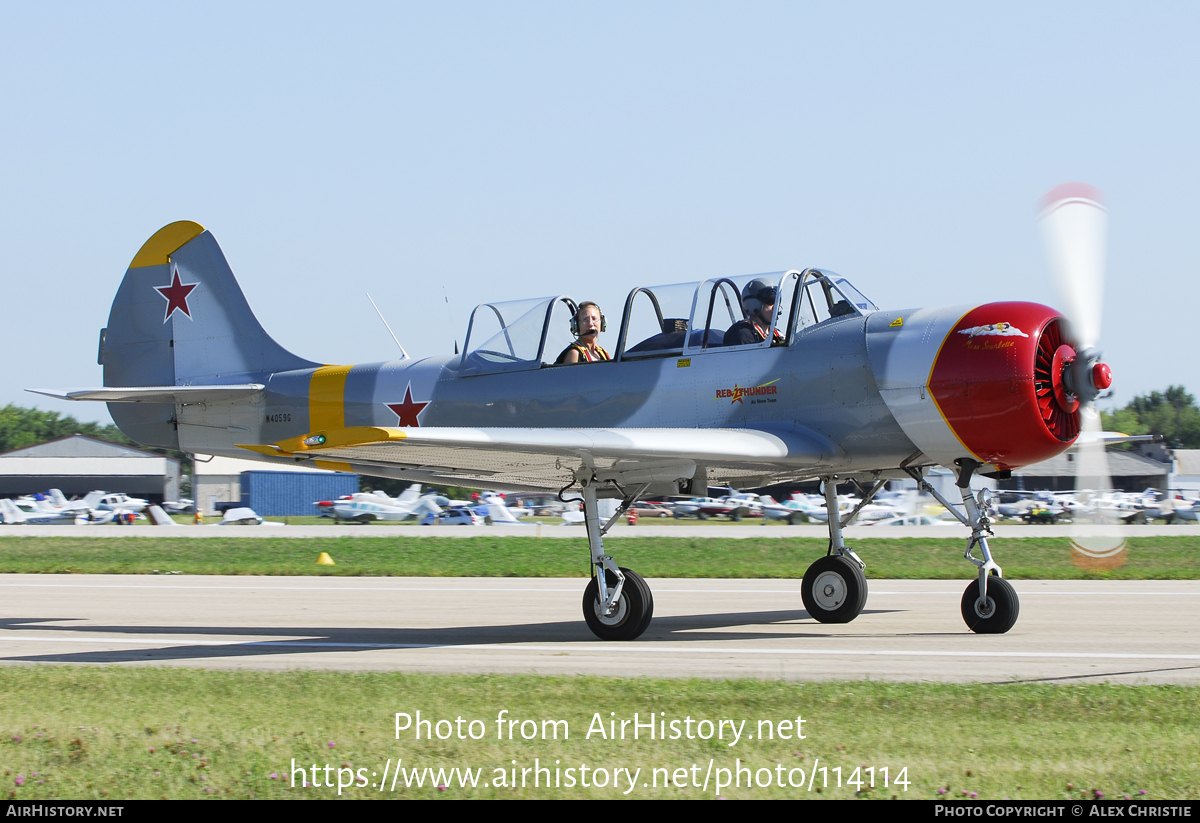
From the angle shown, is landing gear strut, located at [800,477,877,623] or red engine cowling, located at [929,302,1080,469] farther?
landing gear strut, located at [800,477,877,623]

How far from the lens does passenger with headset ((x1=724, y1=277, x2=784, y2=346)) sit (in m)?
10.7

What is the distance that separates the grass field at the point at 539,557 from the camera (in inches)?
805

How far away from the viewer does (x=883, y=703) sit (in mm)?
6871

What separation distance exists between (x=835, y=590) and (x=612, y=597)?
2824 mm

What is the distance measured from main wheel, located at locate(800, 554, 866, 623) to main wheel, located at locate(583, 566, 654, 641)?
7.76ft

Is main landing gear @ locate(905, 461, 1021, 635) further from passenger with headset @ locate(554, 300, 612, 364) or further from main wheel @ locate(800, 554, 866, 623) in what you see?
passenger with headset @ locate(554, 300, 612, 364)

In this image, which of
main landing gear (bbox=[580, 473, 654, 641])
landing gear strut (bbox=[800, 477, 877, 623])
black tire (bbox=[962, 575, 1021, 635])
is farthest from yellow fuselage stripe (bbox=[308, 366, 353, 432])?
black tire (bbox=[962, 575, 1021, 635])

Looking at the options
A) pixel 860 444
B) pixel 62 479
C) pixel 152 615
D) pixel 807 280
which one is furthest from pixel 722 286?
pixel 62 479

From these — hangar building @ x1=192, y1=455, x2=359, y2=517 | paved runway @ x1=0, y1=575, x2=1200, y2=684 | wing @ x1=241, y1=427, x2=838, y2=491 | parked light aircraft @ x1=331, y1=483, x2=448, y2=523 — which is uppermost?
wing @ x1=241, y1=427, x2=838, y2=491

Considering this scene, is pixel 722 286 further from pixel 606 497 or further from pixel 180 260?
pixel 180 260

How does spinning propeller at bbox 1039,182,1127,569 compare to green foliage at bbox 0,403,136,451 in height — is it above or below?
above

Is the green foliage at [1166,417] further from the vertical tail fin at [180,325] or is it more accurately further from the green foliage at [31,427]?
the green foliage at [31,427]

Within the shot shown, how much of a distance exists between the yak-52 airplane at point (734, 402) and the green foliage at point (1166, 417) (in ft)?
292

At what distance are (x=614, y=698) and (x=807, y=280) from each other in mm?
5130
